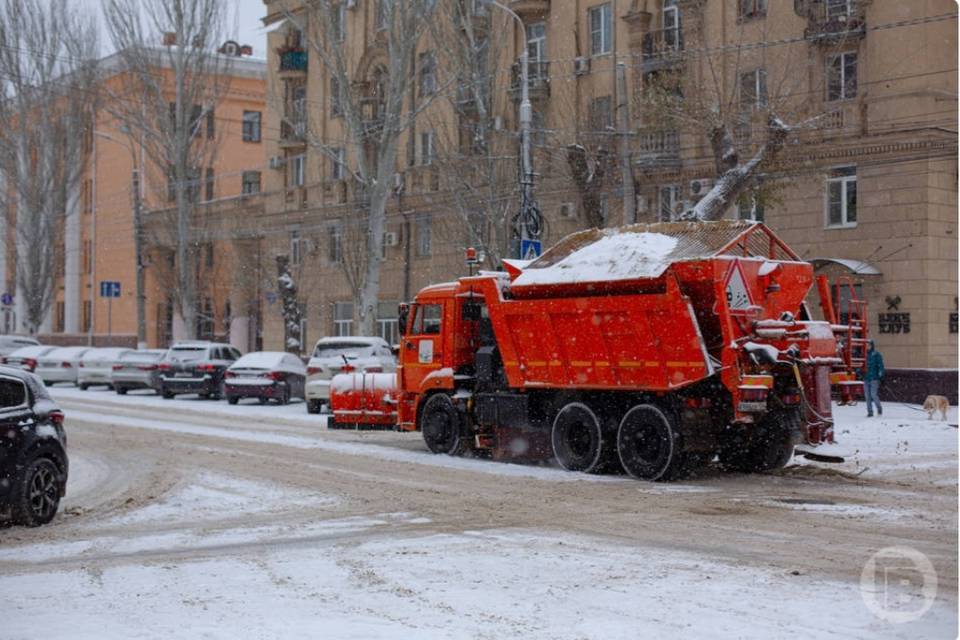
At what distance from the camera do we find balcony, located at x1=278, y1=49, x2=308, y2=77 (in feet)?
159

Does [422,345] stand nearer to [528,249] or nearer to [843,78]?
[528,249]

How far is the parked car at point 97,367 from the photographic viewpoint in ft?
134

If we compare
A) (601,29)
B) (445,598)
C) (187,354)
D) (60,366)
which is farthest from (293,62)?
(445,598)

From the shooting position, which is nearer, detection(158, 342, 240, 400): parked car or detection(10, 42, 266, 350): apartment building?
detection(158, 342, 240, 400): parked car

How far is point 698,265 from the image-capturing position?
14.7 metres

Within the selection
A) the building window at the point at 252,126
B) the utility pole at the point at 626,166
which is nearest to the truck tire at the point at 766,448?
the utility pole at the point at 626,166

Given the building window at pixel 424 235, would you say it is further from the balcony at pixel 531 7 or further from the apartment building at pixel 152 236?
the apartment building at pixel 152 236

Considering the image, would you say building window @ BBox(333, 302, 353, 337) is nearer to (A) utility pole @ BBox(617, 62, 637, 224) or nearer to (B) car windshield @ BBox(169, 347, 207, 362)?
(B) car windshield @ BBox(169, 347, 207, 362)

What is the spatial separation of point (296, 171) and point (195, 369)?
58.1 feet

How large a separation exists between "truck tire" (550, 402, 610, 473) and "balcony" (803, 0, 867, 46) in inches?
630

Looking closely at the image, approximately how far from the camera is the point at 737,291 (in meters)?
14.9

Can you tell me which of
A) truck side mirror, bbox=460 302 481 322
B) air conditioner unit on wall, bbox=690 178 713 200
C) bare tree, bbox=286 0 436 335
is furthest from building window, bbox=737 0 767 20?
truck side mirror, bbox=460 302 481 322

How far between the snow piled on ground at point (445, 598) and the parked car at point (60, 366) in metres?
35.8

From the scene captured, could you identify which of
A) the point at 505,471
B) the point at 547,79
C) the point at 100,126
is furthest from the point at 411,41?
the point at 100,126
